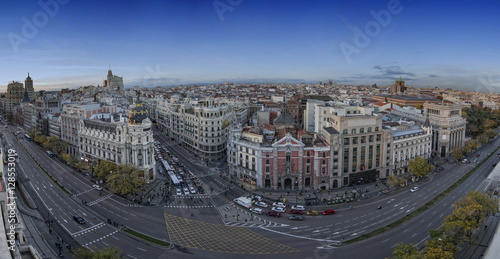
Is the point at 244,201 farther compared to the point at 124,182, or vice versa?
the point at 244,201

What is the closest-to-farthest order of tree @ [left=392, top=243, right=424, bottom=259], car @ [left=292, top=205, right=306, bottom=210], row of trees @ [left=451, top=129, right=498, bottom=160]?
tree @ [left=392, top=243, right=424, bottom=259], car @ [left=292, top=205, right=306, bottom=210], row of trees @ [left=451, top=129, right=498, bottom=160]

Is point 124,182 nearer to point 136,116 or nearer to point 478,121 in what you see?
point 136,116

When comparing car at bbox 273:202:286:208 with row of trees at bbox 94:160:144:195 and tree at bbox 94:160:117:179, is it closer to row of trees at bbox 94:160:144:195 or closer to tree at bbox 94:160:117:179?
row of trees at bbox 94:160:144:195

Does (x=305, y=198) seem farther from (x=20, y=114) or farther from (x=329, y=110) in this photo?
(x=20, y=114)

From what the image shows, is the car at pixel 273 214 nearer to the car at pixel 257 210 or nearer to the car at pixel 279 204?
the car at pixel 257 210

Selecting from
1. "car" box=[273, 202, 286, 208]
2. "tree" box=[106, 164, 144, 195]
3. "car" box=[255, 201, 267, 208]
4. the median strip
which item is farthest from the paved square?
"tree" box=[106, 164, 144, 195]

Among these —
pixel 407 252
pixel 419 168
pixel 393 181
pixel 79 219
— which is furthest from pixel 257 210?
pixel 419 168

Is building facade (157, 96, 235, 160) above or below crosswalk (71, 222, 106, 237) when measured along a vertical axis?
above

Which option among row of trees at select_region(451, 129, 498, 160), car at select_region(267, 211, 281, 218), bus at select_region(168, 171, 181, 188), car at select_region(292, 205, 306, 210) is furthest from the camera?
row of trees at select_region(451, 129, 498, 160)
